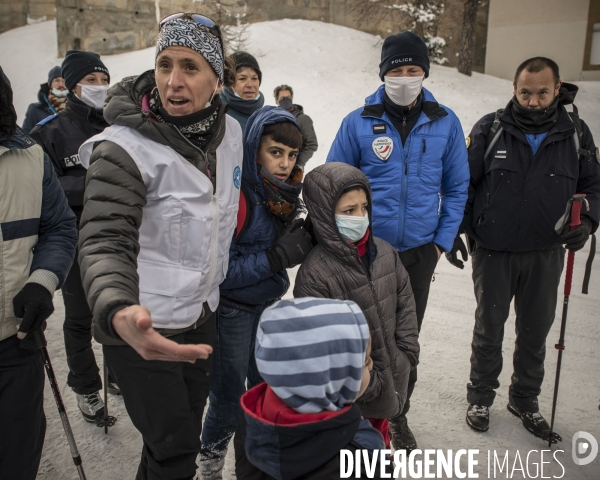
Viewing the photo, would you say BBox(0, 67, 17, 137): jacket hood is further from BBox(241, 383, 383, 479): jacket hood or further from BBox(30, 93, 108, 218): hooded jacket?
BBox(241, 383, 383, 479): jacket hood

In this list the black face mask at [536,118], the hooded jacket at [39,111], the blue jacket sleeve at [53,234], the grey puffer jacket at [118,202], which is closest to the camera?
the grey puffer jacket at [118,202]

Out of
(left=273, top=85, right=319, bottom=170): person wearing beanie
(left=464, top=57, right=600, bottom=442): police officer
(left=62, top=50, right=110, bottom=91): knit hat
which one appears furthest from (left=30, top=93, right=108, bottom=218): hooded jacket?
(left=273, top=85, right=319, bottom=170): person wearing beanie

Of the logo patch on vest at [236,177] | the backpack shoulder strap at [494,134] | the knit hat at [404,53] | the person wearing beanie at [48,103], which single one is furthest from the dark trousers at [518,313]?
the person wearing beanie at [48,103]

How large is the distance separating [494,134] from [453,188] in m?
0.57

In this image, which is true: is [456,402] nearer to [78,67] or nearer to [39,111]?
[78,67]

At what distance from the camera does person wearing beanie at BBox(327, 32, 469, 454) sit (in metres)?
3.00

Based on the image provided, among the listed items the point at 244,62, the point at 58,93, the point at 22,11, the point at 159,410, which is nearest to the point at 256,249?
the point at 159,410

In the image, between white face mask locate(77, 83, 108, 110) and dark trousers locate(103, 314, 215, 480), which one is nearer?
dark trousers locate(103, 314, 215, 480)

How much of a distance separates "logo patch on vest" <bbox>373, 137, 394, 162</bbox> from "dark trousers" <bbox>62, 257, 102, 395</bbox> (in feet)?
6.83

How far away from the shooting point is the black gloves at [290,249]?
7.89 feet

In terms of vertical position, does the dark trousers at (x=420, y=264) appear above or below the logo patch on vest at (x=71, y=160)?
below

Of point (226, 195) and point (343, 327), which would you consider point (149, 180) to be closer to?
point (226, 195)

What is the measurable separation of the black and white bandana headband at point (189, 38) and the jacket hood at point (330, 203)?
0.77m

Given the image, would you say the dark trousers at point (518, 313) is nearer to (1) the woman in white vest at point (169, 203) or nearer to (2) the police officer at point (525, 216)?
(2) the police officer at point (525, 216)
